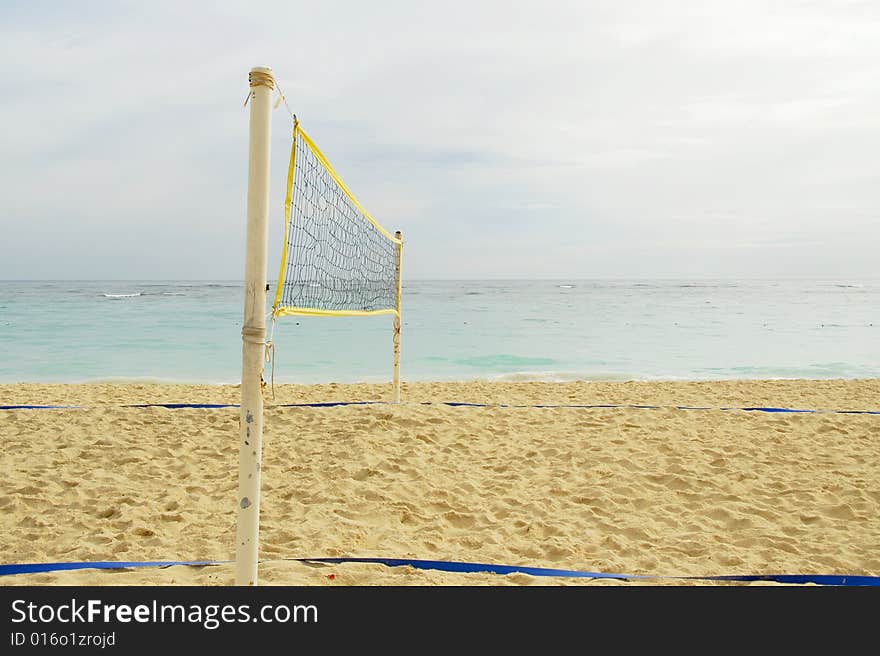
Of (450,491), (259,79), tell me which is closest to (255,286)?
(259,79)

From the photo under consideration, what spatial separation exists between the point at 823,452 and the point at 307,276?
4.04 meters

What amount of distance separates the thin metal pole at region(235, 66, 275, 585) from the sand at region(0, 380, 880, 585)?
710 millimetres

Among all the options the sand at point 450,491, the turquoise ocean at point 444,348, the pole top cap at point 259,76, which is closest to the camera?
the pole top cap at point 259,76

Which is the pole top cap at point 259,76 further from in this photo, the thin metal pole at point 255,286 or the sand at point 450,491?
the sand at point 450,491

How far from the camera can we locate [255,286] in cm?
192

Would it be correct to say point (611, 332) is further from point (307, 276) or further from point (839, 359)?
point (307, 276)

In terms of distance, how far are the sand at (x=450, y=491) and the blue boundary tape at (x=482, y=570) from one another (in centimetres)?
5

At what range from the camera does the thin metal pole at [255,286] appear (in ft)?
6.20

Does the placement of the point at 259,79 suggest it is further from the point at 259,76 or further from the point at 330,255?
the point at 330,255

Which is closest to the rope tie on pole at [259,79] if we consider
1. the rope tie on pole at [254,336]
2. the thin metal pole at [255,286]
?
the thin metal pole at [255,286]

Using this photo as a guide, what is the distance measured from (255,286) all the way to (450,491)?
2239 mm

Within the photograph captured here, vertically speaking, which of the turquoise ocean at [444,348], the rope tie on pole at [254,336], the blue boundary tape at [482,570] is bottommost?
the blue boundary tape at [482,570]
